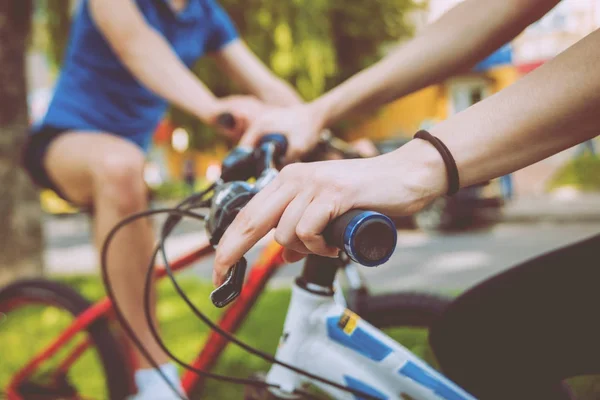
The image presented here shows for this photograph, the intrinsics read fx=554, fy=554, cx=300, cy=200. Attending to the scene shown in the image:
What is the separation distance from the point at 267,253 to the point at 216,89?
44.7ft

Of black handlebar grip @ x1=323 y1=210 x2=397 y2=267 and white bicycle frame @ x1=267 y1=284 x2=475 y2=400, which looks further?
white bicycle frame @ x1=267 y1=284 x2=475 y2=400

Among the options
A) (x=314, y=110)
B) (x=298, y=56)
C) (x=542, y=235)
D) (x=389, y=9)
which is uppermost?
(x=389, y=9)

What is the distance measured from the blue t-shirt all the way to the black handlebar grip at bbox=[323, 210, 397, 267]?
135cm

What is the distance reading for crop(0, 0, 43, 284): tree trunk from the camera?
4715mm

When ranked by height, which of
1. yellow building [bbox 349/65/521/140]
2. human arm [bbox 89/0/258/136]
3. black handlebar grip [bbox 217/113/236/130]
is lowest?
black handlebar grip [bbox 217/113/236/130]

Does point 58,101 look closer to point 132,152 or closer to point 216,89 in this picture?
point 132,152

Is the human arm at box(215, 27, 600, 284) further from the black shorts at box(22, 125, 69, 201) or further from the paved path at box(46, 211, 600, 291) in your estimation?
the paved path at box(46, 211, 600, 291)

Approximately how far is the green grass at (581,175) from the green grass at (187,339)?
1194 cm

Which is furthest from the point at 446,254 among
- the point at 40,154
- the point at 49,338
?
the point at 40,154

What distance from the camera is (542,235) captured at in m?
8.92

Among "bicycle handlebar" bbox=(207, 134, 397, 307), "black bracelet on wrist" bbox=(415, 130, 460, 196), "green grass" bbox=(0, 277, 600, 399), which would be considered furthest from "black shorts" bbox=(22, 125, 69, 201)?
"black bracelet on wrist" bbox=(415, 130, 460, 196)

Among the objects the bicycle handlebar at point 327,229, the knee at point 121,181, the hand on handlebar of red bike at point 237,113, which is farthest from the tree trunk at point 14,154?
the bicycle handlebar at point 327,229

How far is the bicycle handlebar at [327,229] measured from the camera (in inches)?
27.2

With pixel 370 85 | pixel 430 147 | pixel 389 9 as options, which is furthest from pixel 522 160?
pixel 389 9
